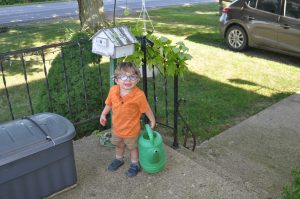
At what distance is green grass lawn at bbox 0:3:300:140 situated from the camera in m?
6.02

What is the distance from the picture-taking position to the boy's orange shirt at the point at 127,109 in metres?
3.36

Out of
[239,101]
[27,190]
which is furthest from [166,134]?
[27,190]

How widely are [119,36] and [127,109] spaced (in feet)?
2.53

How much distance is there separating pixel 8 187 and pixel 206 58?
6.99 meters

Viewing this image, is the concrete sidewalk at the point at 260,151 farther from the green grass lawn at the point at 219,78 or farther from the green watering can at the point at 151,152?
the green watering can at the point at 151,152

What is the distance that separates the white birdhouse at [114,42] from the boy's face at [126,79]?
1.24ft

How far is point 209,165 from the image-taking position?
4191 millimetres

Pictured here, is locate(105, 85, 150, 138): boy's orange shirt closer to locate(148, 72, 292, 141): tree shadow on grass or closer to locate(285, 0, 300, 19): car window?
locate(148, 72, 292, 141): tree shadow on grass

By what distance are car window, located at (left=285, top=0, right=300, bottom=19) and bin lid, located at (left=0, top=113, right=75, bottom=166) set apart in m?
7.09

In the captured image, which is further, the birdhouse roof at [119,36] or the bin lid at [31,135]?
the birdhouse roof at [119,36]

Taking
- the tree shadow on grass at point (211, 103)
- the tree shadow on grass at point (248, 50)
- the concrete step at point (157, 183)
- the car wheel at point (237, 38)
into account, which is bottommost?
the tree shadow on grass at point (211, 103)

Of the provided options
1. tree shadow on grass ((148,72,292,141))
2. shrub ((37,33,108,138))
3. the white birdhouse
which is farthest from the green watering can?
tree shadow on grass ((148,72,292,141))

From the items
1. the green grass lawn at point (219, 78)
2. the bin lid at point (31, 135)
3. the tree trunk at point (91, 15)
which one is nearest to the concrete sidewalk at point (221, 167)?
the green grass lawn at point (219, 78)

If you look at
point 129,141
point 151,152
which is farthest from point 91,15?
point 151,152
